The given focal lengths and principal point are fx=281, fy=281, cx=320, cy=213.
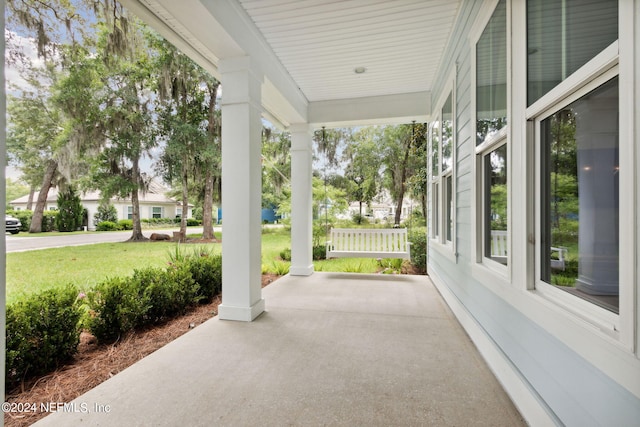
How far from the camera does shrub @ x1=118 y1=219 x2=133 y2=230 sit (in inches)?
207

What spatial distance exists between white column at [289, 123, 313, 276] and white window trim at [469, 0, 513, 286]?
2.96 m

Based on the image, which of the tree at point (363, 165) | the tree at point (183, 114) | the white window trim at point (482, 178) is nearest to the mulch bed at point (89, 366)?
the white window trim at point (482, 178)

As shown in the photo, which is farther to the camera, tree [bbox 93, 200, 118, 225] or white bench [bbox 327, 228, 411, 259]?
white bench [bbox 327, 228, 411, 259]

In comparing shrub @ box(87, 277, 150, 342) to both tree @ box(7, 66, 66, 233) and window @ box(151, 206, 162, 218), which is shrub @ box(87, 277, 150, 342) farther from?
window @ box(151, 206, 162, 218)

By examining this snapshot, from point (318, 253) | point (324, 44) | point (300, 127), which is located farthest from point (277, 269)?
point (324, 44)

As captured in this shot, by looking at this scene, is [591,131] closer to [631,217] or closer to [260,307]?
[631,217]

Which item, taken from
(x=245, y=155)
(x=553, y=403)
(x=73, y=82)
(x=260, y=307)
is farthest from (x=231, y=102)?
(x=553, y=403)

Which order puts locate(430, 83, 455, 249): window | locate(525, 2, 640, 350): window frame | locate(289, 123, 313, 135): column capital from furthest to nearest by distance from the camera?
1. locate(289, 123, 313, 135): column capital
2. locate(430, 83, 455, 249): window
3. locate(525, 2, 640, 350): window frame

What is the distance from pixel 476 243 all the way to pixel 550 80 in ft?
4.33

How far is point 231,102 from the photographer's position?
9.20 feet

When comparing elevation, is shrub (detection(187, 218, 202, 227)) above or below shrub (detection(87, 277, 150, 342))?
above

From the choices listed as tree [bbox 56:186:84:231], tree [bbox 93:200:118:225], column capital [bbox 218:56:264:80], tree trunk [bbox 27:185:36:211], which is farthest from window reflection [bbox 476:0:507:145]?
tree [bbox 93:200:118:225]

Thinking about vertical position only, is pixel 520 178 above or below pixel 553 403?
above

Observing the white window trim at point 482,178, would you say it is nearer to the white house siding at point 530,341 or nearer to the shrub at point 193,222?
the white house siding at point 530,341
